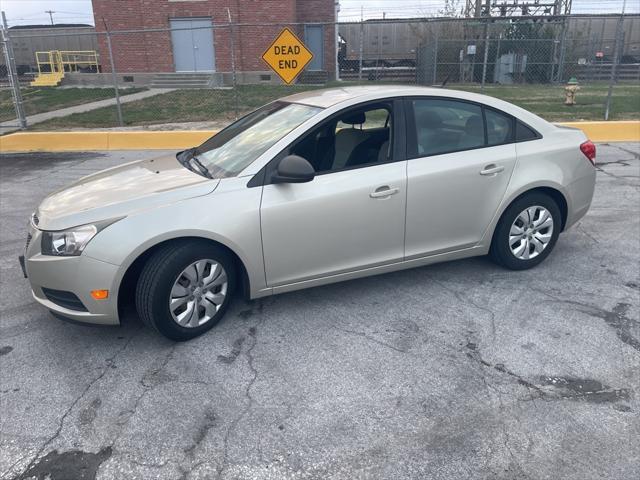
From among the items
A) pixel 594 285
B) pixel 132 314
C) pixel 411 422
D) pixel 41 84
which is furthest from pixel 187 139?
pixel 41 84

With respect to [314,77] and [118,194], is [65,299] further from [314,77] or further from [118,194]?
[314,77]

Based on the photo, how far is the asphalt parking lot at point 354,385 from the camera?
2.65m

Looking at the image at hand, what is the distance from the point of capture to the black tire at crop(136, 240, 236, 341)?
3414 mm

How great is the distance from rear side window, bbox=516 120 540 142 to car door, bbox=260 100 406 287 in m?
1.13

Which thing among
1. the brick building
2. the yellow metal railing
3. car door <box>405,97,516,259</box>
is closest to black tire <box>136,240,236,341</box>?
car door <box>405,97,516,259</box>

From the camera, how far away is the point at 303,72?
2312 cm

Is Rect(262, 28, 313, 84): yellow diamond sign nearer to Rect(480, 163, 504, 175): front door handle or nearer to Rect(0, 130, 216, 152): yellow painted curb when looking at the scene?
Rect(0, 130, 216, 152): yellow painted curb

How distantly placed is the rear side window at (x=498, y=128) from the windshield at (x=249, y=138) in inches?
57.3

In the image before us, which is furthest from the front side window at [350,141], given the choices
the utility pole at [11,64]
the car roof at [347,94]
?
the utility pole at [11,64]

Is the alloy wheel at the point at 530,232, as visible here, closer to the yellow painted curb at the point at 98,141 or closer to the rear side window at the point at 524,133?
the rear side window at the point at 524,133

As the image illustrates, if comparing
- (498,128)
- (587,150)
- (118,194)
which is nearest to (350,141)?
(498,128)

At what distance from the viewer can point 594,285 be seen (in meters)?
4.51

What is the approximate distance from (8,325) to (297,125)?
255cm

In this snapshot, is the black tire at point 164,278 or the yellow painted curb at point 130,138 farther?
the yellow painted curb at point 130,138
